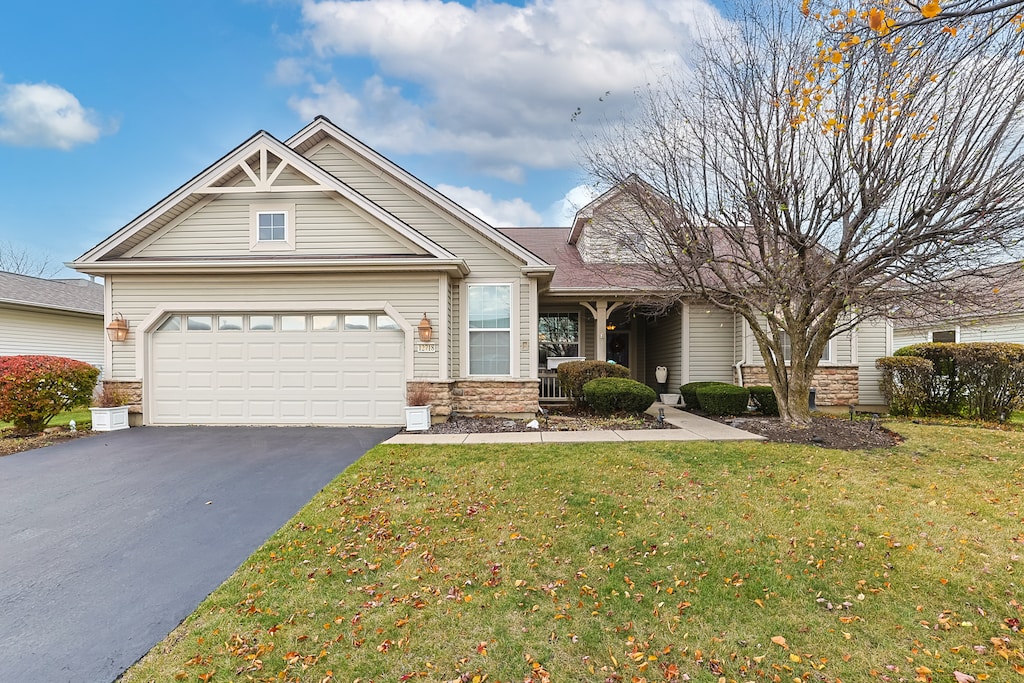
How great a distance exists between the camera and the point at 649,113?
8719 mm

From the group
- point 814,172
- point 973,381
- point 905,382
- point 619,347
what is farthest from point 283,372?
point 973,381

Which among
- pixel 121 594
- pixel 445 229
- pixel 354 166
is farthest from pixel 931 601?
pixel 354 166

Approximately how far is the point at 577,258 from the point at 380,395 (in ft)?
26.6

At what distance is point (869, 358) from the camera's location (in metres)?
12.0

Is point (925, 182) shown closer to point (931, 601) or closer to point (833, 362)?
point (833, 362)

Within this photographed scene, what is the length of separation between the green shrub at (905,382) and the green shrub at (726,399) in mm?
3630

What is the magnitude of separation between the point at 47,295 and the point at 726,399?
2164cm

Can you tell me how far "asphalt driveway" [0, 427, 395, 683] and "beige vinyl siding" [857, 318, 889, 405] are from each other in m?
12.4

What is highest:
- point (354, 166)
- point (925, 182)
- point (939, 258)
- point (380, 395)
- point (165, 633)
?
point (354, 166)

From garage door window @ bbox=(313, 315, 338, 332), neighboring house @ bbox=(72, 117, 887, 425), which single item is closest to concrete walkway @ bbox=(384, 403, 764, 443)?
neighboring house @ bbox=(72, 117, 887, 425)

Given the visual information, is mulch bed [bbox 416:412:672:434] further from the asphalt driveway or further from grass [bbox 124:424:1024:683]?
grass [bbox 124:424:1024:683]

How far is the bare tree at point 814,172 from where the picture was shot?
6652 mm

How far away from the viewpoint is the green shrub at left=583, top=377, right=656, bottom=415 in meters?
10.1

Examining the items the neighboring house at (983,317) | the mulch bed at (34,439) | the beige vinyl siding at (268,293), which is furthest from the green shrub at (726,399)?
the mulch bed at (34,439)
